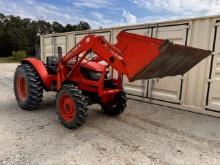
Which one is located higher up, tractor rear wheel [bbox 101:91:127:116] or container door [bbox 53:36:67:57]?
container door [bbox 53:36:67:57]

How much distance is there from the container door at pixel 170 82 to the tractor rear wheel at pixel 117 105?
120cm

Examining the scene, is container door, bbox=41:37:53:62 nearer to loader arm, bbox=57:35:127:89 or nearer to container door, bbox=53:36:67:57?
container door, bbox=53:36:67:57

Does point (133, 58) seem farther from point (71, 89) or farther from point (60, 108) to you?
point (60, 108)

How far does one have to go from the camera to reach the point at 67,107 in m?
4.28

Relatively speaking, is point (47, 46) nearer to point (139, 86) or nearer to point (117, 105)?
point (139, 86)

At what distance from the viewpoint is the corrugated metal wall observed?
518cm

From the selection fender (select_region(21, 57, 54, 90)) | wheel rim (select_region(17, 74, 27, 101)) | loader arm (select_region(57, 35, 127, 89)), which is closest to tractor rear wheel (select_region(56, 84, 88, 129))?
loader arm (select_region(57, 35, 127, 89))

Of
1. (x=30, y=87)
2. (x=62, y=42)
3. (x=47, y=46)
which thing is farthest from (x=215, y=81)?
A: (x=47, y=46)

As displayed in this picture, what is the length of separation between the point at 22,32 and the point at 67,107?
3911 centimetres

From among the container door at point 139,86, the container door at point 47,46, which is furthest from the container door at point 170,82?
the container door at point 47,46

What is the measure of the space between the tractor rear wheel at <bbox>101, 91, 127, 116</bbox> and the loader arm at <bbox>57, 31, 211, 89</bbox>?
103 centimetres

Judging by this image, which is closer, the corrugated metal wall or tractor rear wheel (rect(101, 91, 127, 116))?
tractor rear wheel (rect(101, 91, 127, 116))

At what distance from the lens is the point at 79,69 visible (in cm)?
474

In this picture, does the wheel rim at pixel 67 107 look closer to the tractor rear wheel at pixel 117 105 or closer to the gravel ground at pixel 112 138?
the gravel ground at pixel 112 138
